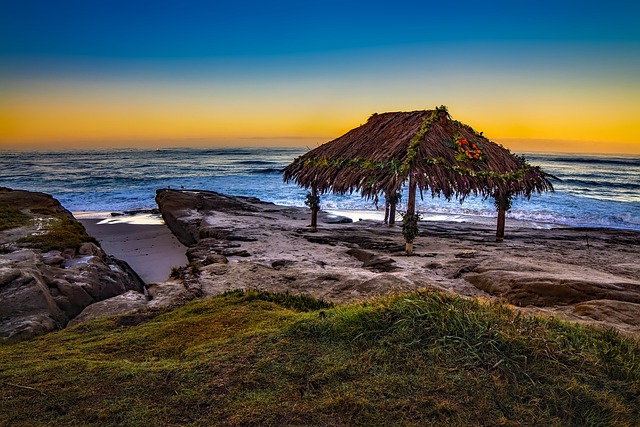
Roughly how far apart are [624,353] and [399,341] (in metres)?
1.62

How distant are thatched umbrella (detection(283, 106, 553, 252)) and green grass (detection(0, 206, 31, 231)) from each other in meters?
7.50

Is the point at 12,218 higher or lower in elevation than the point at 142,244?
higher

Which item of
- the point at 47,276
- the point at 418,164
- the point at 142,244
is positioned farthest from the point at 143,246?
the point at 418,164

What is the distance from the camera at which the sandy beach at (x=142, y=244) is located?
29.8ft

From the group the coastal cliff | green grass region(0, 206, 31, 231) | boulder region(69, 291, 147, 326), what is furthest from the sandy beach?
boulder region(69, 291, 147, 326)

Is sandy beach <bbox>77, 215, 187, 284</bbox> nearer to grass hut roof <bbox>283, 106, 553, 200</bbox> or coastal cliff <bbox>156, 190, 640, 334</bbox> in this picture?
coastal cliff <bbox>156, 190, 640, 334</bbox>

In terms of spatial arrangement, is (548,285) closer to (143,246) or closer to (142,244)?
(143,246)

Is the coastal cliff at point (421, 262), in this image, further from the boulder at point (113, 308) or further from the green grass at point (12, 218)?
the green grass at point (12, 218)

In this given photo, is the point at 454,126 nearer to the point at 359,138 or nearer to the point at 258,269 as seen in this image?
the point at 359,138

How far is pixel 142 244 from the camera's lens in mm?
11391

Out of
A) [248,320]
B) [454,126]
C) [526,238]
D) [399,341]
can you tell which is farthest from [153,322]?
[526,238]

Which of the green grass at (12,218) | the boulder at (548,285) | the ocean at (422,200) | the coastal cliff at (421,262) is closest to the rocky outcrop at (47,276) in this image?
the green grass at (12,218)

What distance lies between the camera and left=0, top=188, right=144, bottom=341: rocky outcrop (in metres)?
4.49

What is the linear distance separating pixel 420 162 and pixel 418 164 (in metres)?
0.09
